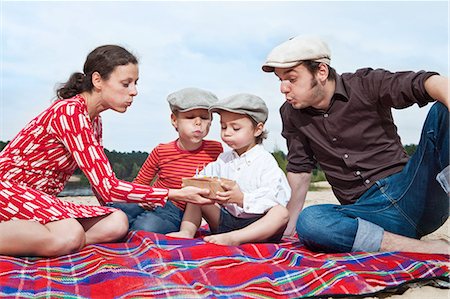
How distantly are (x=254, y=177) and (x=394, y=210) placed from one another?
947 mm

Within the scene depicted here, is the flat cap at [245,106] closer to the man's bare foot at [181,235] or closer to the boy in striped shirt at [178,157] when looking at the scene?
the boy in striped shirt at [178,157]

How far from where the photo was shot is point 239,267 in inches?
116

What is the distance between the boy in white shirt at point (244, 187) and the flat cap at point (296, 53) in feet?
1.03

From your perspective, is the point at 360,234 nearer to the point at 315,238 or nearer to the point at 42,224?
the point at 315,238

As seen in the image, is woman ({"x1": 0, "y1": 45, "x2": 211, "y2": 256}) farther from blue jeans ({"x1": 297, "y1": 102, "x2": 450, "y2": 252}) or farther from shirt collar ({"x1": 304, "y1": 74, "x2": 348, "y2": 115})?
shirt collar ({"x1": 304, "y1": 74, "x2": 348, "y2": 115})

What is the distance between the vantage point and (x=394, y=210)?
3748 millimetres

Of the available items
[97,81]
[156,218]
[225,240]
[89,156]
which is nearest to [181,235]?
[156,218]

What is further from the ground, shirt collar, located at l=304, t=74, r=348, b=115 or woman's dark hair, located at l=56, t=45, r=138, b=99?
woman's dark hair, located at l=56, t=45, r=138, b=99

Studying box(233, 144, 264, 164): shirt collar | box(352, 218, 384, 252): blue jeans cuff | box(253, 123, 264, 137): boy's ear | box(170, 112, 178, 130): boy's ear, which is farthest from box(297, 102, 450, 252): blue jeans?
box(170, 112, 178, 130): boy's ear

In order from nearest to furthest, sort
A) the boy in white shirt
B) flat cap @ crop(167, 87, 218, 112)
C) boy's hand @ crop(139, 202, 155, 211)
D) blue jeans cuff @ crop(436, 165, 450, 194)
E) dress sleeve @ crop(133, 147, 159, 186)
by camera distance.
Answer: blue jeans cuff @ crop(436, 165, 450, 194) → the boy in white shirt → flat cap @ crop(167, 87, 218, 112) → boy's hand @ crop(139, 202, 155, 211) → dress sleeve @ crop(133, 147, 159, 186)

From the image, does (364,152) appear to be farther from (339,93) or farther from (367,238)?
(367,238)

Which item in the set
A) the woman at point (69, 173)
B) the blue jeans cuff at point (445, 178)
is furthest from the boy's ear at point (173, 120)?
the blue jeans cuff at point (445, 178)

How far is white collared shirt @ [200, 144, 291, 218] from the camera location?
12.4 ft

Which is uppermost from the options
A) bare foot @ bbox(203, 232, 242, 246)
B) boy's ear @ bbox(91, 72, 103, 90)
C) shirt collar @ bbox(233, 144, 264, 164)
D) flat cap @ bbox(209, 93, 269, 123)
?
boy's ear @ bbox(91, 72, 103, 90)
